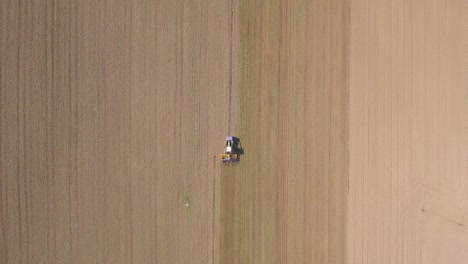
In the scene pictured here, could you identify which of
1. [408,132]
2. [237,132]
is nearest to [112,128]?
[237,132]

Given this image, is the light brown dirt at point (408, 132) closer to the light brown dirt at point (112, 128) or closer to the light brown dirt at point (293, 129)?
the light brown dirt at point (293, 129)

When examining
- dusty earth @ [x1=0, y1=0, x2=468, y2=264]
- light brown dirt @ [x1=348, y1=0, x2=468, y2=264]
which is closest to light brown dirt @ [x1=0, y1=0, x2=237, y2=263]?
dusty earth @ [x1=0, y1=0, x2=468, y2=264]

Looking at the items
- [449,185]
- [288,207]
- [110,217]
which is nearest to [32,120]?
[110,217]

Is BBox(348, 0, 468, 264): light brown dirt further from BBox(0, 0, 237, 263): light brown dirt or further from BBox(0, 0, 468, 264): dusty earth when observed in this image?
BBox(0, 0, 237, 263): light brown dirt

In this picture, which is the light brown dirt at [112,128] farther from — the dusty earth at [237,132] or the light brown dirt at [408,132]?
the light brown dirt at [408,132]

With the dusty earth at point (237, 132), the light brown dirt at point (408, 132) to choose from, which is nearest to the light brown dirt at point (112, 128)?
the dusty earth at point (237, 132)

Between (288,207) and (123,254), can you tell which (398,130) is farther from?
(123,254)
